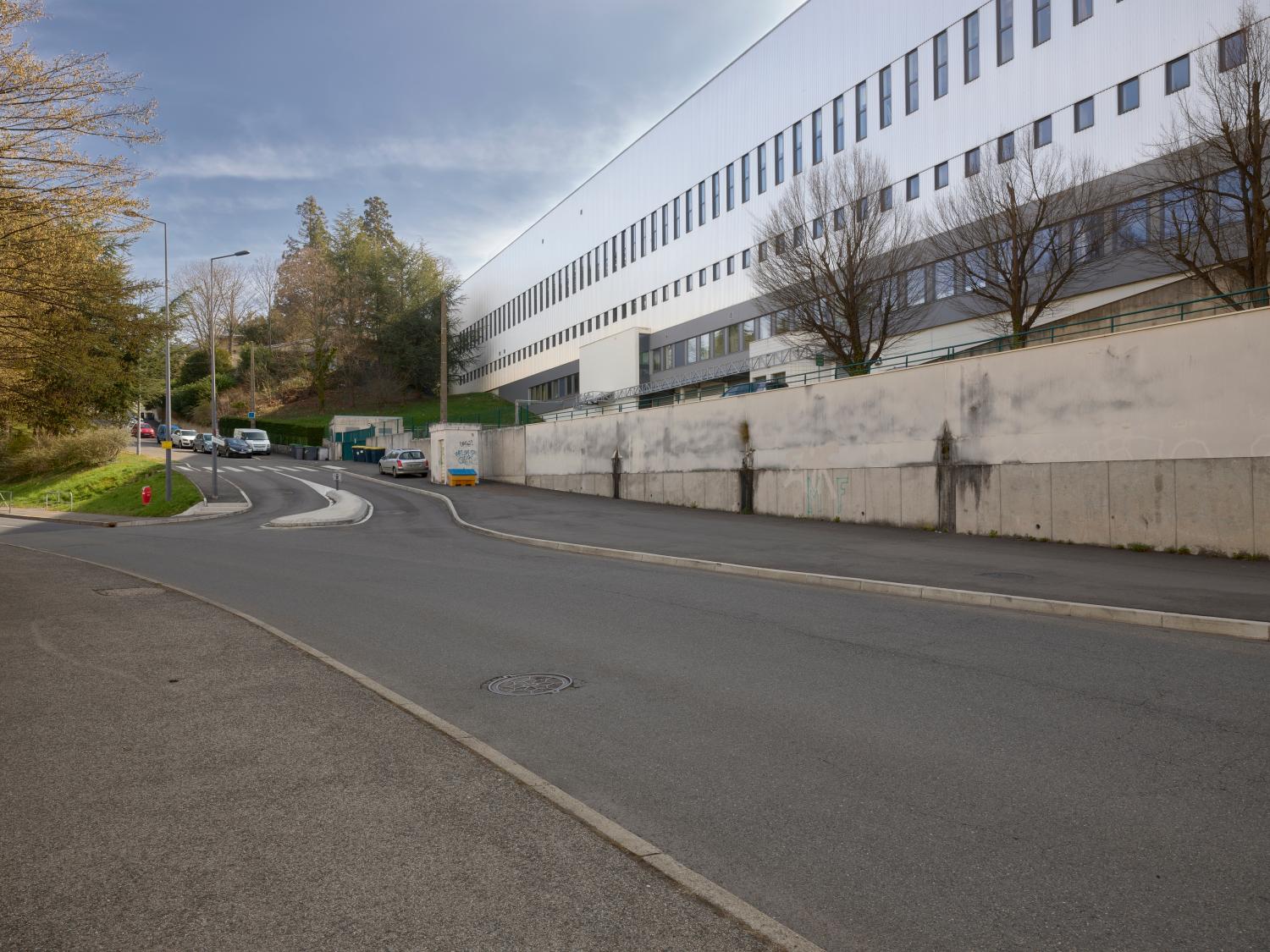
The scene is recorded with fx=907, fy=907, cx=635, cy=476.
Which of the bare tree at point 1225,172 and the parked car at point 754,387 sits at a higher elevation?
the bare tree at point 1225,172

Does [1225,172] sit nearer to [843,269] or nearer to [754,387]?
[843,269]

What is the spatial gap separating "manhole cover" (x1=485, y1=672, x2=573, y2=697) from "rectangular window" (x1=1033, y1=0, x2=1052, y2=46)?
3079 centimetres

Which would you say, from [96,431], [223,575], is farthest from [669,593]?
[96,431]

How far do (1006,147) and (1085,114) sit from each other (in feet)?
9.70

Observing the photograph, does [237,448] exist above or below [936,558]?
above

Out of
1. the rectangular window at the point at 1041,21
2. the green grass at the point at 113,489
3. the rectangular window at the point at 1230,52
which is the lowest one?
the green grass at the point at 113,489

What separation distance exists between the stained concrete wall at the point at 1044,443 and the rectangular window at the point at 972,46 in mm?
15175

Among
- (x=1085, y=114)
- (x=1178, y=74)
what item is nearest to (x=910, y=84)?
(x=1085, y=114)

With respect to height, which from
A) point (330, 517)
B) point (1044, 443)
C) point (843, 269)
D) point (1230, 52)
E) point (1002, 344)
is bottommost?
point (330, 517)

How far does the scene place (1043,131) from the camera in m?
30.1

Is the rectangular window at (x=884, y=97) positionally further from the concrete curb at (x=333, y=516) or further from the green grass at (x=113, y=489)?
the green grass at (x=113, y=489)

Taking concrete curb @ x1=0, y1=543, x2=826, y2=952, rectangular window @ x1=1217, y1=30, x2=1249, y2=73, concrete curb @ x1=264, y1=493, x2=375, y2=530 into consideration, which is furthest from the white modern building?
concrete curb @ x1=0, y1=543, x2=826, y2=952

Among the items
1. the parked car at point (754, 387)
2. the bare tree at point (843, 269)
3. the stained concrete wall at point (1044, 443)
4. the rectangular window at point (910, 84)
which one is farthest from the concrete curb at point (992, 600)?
the rectangular window at point (910, 84)

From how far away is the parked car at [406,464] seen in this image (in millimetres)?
49469
